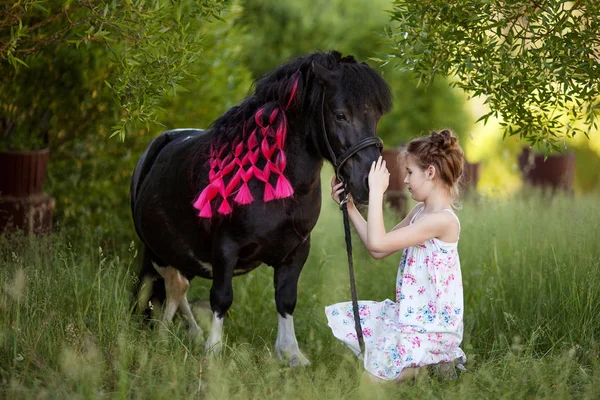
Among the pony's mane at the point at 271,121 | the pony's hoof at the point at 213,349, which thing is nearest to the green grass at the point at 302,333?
the pony's hoof at the point at 213,349

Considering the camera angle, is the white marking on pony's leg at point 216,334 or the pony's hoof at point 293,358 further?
the pony's hoof at point 293,358

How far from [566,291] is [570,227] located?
97 centimetres

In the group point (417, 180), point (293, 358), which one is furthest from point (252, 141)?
point (293, 358)

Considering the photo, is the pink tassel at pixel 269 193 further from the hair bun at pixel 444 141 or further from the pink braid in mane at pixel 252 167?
the hair bun at pixel 444 141

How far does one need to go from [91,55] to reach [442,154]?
4.40 metres

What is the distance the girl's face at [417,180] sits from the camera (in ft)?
13.0

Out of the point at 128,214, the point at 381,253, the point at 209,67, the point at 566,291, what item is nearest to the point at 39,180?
the point at 128,214

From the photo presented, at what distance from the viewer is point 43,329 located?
3924 mm

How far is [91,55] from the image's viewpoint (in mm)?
7129

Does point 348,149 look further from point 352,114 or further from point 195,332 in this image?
point 195,332

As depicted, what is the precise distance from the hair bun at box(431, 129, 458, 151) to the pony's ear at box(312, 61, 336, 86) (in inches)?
25.3

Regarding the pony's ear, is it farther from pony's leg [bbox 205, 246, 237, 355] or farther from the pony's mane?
pony's leg [bbox 205, 246, 237, 355]

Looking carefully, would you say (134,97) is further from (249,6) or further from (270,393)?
(249,6)

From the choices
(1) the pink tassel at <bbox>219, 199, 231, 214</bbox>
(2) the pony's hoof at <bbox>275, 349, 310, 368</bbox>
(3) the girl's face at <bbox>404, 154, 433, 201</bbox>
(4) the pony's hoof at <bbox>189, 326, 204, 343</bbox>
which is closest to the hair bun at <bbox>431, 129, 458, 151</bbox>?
(3) the girl's face at <bbox>404, 154, 433, 201</bbox>
